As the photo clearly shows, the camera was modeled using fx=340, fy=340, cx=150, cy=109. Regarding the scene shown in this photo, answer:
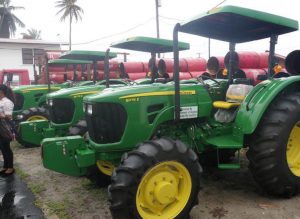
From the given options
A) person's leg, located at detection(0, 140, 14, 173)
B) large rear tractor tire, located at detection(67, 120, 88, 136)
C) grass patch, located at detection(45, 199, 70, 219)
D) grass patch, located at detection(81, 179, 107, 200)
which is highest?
large rear tractor tire, located at detection(67, 120, 88, 136)

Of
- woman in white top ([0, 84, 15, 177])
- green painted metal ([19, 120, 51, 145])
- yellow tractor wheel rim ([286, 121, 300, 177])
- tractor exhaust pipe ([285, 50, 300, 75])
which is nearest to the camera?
yellow tractor wheel rim ([286, 121, 300, 177])

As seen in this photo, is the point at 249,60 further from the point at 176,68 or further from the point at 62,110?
the point at 176,68

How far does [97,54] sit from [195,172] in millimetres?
4492

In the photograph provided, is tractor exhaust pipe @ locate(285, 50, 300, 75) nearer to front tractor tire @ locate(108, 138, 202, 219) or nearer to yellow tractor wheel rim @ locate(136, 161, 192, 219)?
front tractor tire @ locate(108, 138, 202, 219)

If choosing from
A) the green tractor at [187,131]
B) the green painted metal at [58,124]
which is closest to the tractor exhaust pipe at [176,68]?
the green tractor at [187,131]

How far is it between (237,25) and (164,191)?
7.54 feet

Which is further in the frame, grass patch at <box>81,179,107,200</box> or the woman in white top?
the woman in white top

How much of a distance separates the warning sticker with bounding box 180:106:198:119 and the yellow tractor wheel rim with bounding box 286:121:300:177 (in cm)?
125

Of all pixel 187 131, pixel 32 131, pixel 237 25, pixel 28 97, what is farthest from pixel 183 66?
pixel 187 131

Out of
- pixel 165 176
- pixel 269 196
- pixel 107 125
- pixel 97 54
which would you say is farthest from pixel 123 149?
pixel 97 54

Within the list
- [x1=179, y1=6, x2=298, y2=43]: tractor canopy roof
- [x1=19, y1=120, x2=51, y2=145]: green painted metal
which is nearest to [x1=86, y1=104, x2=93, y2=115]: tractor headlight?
Answer: [x1=179, y1=6, x2=298, y2=43]: tractor canopy roof

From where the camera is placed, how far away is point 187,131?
13.7ft

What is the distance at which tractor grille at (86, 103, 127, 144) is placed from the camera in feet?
12.3

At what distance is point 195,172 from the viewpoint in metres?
3.42
